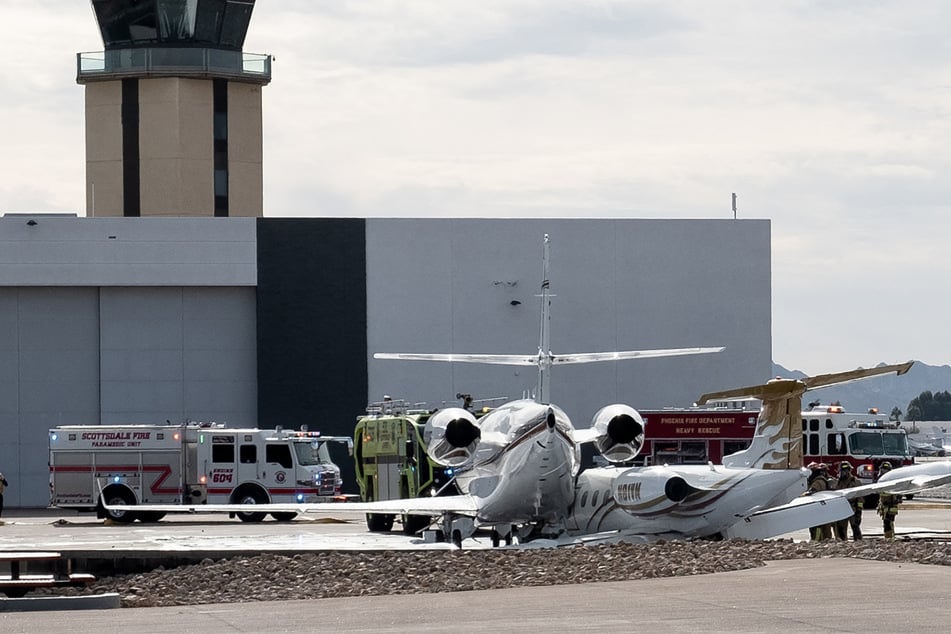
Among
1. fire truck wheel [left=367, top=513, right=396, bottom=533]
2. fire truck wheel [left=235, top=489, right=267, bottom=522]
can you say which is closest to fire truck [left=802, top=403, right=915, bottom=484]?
fire truck wheel [left=367, top=513, right=396, bottom=533]

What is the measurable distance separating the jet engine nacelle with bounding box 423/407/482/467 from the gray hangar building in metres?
24.2

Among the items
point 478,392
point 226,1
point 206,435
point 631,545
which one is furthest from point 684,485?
point 226,1

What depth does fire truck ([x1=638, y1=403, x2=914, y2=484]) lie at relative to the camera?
44.8m

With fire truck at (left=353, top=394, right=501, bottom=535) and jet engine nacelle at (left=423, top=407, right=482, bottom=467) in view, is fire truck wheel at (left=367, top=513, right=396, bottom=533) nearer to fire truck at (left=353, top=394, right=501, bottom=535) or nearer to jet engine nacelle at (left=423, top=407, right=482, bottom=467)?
fire truck at (left=353, top=394, right=501, bottom=535)

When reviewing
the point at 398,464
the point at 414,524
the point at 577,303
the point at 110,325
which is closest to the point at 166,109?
the point at 110,325

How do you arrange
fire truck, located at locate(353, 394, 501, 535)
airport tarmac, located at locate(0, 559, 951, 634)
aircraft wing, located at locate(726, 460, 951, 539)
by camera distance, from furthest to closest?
fire truck, located at locate(353, 394, 501, 535), aircraft wing, located at locate(726, 460, 951, 539), airport tarmac, located at locate(0, 559, 951, 634)

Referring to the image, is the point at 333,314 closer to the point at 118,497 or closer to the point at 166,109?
the point at 166,109

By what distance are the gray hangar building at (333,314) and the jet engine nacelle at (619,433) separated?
25.2m

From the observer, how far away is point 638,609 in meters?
15.8

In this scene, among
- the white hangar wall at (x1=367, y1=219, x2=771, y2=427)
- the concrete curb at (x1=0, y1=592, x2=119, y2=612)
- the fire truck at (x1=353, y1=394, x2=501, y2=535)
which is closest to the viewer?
the concrete curb at (x1=0, y1=592, x2=119, y2=612)

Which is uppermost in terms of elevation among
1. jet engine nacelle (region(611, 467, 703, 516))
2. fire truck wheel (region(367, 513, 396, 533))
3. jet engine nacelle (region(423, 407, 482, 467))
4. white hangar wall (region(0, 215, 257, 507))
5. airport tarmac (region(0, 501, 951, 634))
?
white hangar wall (region(0, 215, 257, 507))

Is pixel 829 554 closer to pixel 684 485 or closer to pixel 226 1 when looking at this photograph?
pixel 684 485

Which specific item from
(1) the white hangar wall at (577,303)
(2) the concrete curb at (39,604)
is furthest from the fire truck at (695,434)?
(2) the concrete curb at (39,604)

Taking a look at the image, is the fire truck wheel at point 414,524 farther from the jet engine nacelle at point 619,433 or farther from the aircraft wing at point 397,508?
the jet engine nacelle at point 619,433
